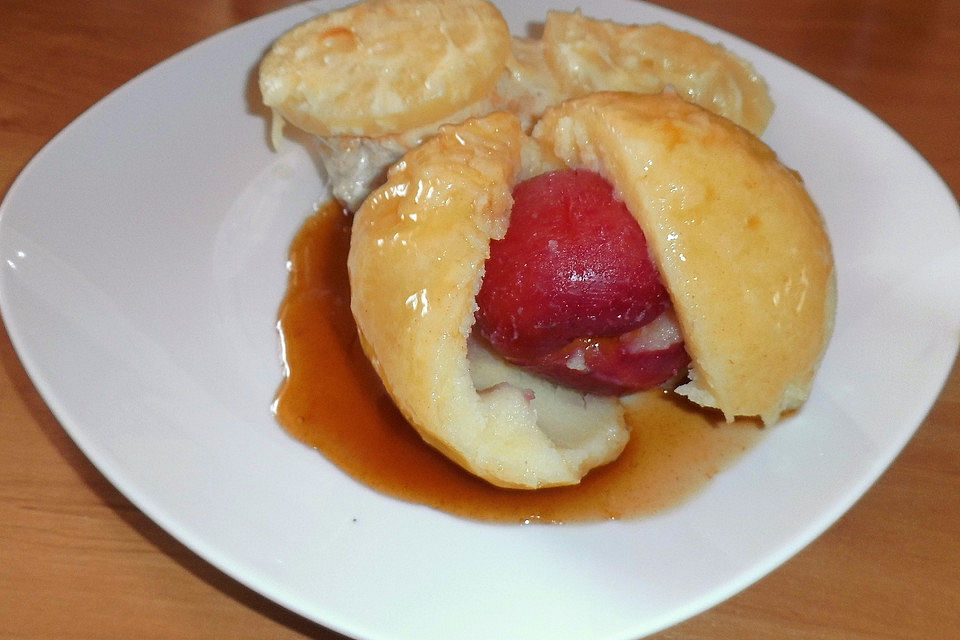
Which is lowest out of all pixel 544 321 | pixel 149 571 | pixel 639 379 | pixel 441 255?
pixel 149 571

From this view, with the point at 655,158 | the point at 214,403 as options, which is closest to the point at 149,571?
the point at 214,403

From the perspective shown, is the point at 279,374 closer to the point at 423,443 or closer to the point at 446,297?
the point at 423,443

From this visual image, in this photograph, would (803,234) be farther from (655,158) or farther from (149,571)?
(149,571)

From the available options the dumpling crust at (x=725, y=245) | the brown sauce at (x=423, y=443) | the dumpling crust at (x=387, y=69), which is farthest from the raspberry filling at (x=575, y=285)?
the dumpling crust at (x=387, y=69)

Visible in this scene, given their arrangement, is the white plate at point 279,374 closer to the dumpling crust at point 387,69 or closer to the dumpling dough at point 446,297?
the dumpling dough at point 446,297

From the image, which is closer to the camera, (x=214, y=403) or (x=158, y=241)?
(x=214, y=403)

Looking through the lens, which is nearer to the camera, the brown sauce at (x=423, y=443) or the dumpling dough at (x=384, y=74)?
the brown sauce at (x=423, y=443)

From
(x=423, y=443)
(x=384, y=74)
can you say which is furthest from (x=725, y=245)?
(x=384, y=74)
